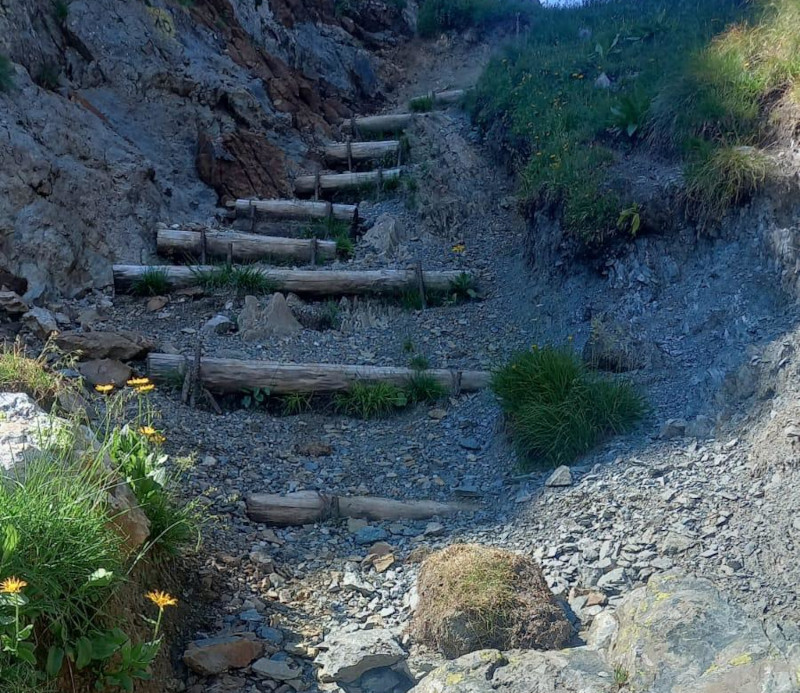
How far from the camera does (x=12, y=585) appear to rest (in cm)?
273

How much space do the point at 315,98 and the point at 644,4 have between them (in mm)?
5441

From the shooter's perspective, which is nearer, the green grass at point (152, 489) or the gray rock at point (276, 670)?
the gray rock at point (276, 670)

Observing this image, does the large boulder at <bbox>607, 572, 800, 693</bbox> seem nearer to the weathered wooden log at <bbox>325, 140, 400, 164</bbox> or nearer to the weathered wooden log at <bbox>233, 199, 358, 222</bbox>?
the weathered wooden log at <bbox>233, 199, 358, 222</bbox>

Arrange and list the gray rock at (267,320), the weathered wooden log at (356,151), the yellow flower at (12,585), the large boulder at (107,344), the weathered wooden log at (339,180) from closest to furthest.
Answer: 1. the yellow flower at (12,585)
2. the large boulder at (107,344)
3. the gray rock at (267,320)
4. the weathered wooden log at (339,180)
5. the weathered wooden log at (356,151)

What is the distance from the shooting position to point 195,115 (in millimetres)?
11266

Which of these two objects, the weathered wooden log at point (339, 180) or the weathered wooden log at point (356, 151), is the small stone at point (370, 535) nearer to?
the weathered wooden log at point (339, 180)

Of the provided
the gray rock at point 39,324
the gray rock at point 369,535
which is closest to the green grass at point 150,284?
the gray rock at point 39,324

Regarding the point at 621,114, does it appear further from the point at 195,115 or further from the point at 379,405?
the point at 195,115

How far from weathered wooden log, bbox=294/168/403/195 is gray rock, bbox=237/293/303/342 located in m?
3.38

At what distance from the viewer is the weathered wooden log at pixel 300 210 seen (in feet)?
34.6

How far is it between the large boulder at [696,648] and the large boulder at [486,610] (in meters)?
0.34

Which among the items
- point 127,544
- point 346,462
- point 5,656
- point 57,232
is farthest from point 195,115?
point 5,656

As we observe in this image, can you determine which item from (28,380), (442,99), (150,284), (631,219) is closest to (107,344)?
(150,284)

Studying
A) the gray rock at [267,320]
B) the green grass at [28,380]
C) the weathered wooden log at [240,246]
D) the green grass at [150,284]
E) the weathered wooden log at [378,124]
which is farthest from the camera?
the weathered wooden log at [378,124]
